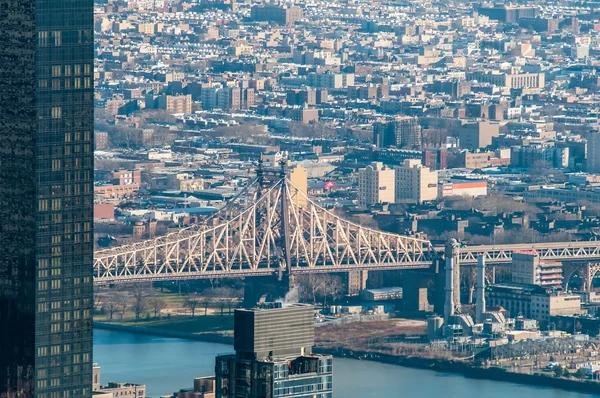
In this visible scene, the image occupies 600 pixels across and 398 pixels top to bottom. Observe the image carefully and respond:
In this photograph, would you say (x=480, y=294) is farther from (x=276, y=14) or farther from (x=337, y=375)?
(x=276, y=14)

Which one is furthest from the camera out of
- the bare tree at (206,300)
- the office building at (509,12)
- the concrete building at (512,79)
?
the office building at (509,12)

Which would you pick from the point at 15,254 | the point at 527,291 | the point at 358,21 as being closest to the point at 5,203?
the point at 15,254

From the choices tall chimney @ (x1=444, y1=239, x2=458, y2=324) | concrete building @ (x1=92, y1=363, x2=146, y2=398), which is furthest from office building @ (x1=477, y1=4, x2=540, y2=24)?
concrete building @ (x1=92, y1=363, x2=146, y2=398)

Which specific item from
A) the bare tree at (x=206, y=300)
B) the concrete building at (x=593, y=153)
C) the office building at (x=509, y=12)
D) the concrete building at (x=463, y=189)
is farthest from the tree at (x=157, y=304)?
the office building at (x=509, y=12)

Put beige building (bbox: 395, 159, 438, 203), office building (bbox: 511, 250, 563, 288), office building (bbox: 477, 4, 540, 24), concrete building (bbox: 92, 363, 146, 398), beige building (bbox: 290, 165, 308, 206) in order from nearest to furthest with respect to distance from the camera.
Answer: concrete building (bbox: 92, 363, 146, 398)
office building (bbox: 511, 250, 563, 288)
beige building (bbox: 290, 165, 308, 206)
beige building (bbox: 395, 159, 438, 203)
office building (bbox: 477, 4, 540, 24)

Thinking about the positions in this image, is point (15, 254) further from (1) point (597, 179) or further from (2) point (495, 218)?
(1) point (597, 179)

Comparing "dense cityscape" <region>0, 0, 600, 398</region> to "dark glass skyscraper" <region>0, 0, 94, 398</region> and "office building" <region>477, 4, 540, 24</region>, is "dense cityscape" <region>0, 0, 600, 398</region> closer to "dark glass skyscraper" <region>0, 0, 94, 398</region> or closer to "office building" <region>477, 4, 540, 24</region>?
"dark glass skyscraper" <region>0, 0, 94, 398</region>

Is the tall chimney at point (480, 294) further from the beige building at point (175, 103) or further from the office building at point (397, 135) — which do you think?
the beige building at point (175, 103)
